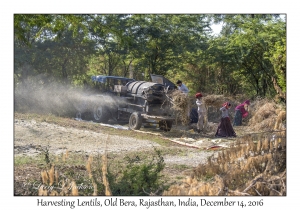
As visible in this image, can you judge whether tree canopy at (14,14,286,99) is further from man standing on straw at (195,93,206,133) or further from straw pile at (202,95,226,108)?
man standing on straw at (195,93,206,133)

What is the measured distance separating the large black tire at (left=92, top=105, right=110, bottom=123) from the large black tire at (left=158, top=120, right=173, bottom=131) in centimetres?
294

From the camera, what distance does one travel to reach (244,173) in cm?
615

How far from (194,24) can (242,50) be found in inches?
108

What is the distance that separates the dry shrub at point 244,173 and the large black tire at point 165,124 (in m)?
8.59

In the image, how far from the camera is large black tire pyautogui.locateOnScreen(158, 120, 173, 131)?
15.6 m

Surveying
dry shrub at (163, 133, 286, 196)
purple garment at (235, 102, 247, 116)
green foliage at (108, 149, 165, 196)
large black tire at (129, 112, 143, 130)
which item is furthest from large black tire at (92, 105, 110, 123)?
dry shrub at (163, 133, 286, 196)

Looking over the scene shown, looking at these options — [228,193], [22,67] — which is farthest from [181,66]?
[228,193]

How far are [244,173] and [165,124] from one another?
9.60 metres

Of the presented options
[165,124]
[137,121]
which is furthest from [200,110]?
[137,121]

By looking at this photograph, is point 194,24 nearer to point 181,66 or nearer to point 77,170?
point 181,66

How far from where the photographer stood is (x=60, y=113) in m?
20.5

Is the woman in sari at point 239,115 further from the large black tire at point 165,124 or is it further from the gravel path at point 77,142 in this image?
the gravel path at point 77,142

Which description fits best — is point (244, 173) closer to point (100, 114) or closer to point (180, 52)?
point (100, 114)

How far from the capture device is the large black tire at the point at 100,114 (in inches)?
710
